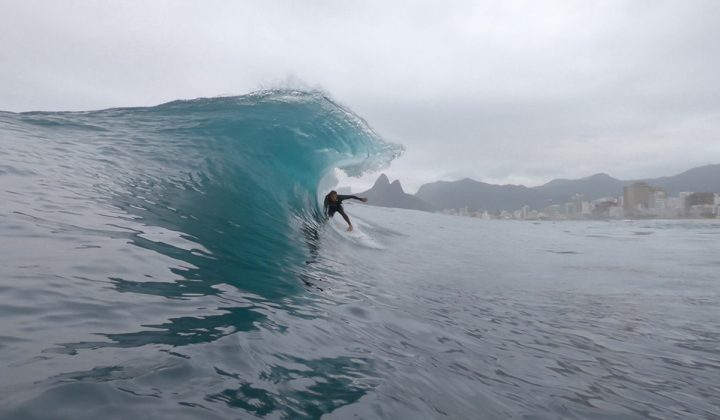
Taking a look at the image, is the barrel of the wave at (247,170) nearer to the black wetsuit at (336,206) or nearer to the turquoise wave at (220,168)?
the turquoise wave at (220,168)

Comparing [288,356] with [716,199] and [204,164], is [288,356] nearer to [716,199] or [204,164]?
[204,164]

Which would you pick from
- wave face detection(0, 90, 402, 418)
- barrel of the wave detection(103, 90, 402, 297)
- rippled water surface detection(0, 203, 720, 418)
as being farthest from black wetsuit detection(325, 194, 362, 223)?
rippled water surface detection(0, 203, 720, 418)

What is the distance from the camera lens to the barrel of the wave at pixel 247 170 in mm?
6020

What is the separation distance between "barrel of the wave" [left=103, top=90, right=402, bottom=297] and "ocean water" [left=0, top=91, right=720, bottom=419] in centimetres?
7

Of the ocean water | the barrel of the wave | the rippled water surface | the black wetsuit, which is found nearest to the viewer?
the rippled water surface

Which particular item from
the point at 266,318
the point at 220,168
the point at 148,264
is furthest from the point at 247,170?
the point at 266,318

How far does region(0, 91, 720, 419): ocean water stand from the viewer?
2.41 m

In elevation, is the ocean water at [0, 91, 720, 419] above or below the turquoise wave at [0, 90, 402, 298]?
below

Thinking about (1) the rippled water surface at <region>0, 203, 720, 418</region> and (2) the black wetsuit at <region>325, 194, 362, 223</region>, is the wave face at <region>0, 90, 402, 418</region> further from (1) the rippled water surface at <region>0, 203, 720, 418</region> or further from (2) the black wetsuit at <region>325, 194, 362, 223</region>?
(2) the black wetsuit at <region>325, 194, 362, 223</region>

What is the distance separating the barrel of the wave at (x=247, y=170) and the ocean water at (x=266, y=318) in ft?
0.22

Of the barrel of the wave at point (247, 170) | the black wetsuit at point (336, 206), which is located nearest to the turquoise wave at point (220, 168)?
the barrel of the wave at point (247, 170)

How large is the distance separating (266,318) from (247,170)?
25.8 feet

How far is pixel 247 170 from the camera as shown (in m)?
11.0

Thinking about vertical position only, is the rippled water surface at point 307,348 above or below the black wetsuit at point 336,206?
below
